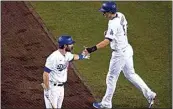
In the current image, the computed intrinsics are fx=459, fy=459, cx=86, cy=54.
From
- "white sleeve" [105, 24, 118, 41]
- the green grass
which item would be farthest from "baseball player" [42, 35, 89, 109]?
the green grass

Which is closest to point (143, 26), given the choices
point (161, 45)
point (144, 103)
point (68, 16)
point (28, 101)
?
point (161, 45)

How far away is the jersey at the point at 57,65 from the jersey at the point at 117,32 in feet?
2.92

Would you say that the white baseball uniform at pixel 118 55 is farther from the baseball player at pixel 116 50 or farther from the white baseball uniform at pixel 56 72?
the white baseball uniform at pixel 56 72

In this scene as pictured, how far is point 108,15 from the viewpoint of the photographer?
7.91 meters

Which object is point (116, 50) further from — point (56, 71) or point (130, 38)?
point (130, 38)

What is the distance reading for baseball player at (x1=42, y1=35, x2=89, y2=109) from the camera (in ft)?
23.4

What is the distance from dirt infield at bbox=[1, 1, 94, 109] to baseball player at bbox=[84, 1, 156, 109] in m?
0.69

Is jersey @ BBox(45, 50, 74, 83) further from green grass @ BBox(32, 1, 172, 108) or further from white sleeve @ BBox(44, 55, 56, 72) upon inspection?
green grass @ BBox(32, 1, 172, 108)

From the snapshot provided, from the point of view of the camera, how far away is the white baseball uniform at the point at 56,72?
711 cm

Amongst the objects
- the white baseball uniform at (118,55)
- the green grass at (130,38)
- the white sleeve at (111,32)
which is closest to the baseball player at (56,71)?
the white sleeve at (111,32)

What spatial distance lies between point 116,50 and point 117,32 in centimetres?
35

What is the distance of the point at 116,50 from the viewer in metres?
8.05

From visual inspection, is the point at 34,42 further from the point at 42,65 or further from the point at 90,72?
the point at 90,72

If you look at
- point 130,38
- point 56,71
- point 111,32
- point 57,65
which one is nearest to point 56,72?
point 56,71
